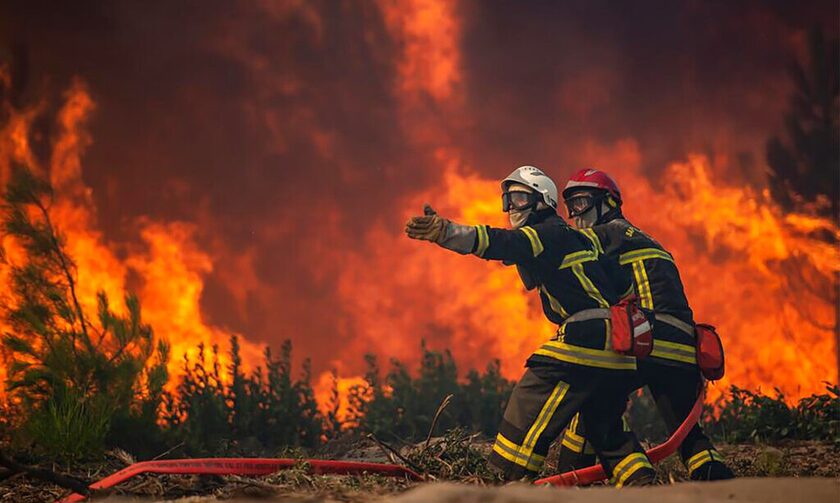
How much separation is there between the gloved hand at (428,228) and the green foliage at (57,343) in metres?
4.36

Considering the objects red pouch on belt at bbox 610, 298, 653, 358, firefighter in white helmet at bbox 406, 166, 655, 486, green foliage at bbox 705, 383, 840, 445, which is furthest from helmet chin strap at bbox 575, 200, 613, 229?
green foliage at bbox 705, 383, 840, 445

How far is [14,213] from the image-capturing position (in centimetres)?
956

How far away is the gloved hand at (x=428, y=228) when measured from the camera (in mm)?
5484

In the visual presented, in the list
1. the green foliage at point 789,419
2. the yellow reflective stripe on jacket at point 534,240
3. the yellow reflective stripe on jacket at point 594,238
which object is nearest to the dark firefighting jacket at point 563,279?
the yellow reflective stripe on jacket at point 534,240

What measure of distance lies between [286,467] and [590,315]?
2106 millimetres

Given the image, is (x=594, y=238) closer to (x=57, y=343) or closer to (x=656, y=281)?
(x=656, y=281)

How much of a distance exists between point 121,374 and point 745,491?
6.86m

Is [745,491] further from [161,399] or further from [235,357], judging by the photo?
[235,357]

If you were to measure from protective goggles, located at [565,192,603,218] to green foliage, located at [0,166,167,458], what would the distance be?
15.5ft

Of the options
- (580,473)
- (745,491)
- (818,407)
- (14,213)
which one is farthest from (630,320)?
(14,213)

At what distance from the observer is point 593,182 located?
6.61 m

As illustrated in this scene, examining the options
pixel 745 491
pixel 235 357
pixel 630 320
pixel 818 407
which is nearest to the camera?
pixel 745 491

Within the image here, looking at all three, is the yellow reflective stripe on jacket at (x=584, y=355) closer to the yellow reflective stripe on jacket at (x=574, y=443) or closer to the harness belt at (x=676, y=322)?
the harness belt at (x=676, y=322)

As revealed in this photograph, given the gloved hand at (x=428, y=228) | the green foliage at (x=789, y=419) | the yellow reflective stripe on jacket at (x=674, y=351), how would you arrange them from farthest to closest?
1. the green foliage at (x=789, y=419)
2. the yellow reflective stripe on jacket at (x=674, y=351)
3. the gloved hand at (x=428, y=228)
